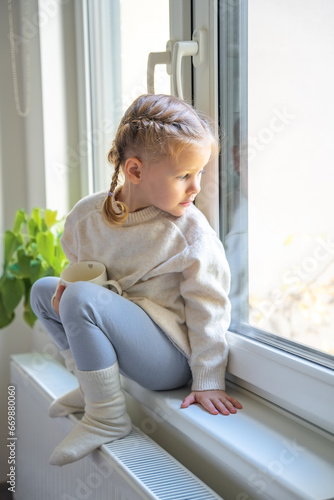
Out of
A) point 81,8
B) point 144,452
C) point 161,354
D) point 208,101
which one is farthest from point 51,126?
point 144,452

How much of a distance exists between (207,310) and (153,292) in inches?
5.0

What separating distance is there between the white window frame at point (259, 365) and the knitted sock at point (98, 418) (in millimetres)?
225

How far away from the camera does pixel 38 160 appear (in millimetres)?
1894

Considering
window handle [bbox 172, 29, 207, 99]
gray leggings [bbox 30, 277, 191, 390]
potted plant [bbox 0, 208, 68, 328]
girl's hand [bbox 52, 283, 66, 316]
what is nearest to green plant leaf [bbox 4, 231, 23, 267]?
potted plant [bbox 0, 208, 68, 328]

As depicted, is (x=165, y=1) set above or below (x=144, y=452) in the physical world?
above

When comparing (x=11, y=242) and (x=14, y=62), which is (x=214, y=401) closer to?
Result: (x=11, y=242)

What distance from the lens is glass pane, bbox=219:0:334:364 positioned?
37.0 inches

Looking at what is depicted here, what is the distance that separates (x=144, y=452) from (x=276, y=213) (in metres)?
0.47

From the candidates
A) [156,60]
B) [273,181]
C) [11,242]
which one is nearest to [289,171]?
[273,181]

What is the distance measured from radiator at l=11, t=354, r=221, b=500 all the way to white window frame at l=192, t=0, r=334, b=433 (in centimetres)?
20

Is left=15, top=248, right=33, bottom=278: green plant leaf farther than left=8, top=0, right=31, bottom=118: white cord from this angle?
No

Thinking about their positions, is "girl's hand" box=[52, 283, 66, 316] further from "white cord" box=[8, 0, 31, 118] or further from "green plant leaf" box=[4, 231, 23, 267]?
"white cord" box=[8, 0, 31, 118]

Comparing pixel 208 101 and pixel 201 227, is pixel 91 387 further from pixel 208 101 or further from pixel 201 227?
pixel 208 101

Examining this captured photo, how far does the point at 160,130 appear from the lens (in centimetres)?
107
